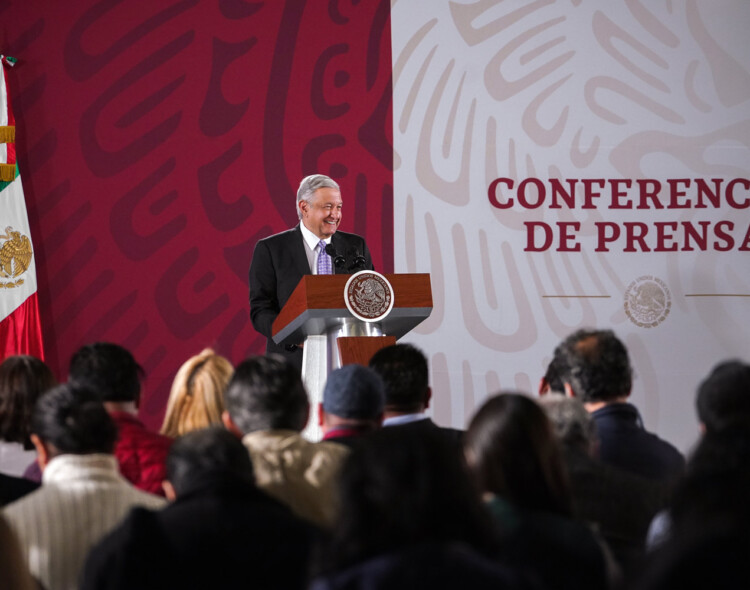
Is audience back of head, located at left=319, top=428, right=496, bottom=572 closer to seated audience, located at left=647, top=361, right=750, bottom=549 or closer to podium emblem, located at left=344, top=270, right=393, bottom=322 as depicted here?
seated audience, located at left=647, top=361, right=750, bottom=549

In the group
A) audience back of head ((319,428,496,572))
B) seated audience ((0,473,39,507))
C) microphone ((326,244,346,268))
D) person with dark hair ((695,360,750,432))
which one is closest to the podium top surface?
microphone ((326,244,346,268))

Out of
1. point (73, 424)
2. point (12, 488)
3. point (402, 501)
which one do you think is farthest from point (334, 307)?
point (402, 501)

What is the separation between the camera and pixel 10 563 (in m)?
1.72

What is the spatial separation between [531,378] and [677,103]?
2176 millimetres

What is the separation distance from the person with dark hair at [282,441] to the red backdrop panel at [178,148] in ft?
13.8

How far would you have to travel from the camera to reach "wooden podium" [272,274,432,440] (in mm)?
3768

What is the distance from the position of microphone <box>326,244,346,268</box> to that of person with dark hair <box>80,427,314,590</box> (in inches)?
101

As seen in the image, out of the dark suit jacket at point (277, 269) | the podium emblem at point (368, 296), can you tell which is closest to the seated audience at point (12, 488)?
the podium emblem at point (368, 296)

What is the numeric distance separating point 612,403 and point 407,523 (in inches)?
60.4

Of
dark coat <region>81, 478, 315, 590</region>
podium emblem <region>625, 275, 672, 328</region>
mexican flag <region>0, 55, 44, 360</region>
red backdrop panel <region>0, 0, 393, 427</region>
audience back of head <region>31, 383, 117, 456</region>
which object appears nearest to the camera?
dark coat <region>81, 478, 315, 590</region>

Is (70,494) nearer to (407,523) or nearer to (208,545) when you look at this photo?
(208,545)

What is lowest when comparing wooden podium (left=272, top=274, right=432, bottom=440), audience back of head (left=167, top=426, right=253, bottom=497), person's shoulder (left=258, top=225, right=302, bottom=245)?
audience back of head (left=167, top=426, right=253, bottom=497)

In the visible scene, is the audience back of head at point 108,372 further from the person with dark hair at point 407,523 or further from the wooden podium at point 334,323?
the person with dark hair at point 407,523

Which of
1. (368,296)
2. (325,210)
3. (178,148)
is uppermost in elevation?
(178,148)
